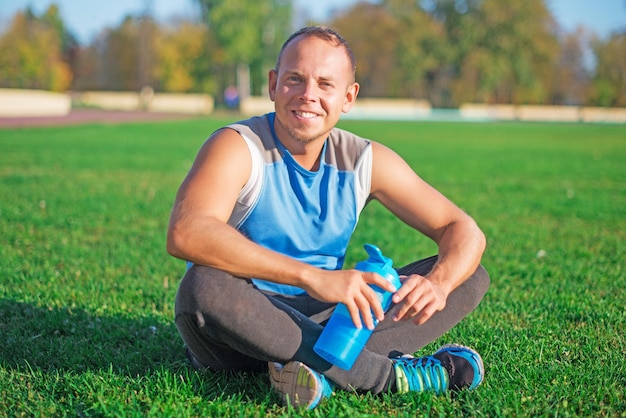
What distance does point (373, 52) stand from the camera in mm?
81750

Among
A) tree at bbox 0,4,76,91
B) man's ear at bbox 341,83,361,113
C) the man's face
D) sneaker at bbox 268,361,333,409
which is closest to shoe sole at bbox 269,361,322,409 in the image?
sneaker at bbox 268,361,333,409

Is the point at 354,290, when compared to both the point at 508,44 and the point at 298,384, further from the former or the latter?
the point at 508,44

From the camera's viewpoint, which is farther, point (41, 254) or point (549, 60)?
point (549, 60)

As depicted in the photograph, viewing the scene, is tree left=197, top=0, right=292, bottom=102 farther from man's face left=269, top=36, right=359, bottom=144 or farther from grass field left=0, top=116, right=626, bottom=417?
man's face left=269, top=36, right=359, bottom=144

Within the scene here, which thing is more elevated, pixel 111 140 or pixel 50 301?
pixel 50 301

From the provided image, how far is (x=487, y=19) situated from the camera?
71375 mm

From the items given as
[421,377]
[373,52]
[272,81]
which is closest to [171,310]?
[272,81]

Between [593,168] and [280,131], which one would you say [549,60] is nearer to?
[593,168]

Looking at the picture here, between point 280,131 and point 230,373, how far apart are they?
42.5 inches

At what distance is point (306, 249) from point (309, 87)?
2.25 feet

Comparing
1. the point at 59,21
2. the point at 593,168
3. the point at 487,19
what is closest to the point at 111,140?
the point at 593,168

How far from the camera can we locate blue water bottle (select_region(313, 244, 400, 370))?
8.12 ft

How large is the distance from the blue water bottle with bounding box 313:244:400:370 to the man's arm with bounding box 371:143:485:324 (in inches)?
15.6

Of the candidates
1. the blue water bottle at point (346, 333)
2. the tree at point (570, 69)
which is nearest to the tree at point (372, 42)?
the tree at point (570, 69)
